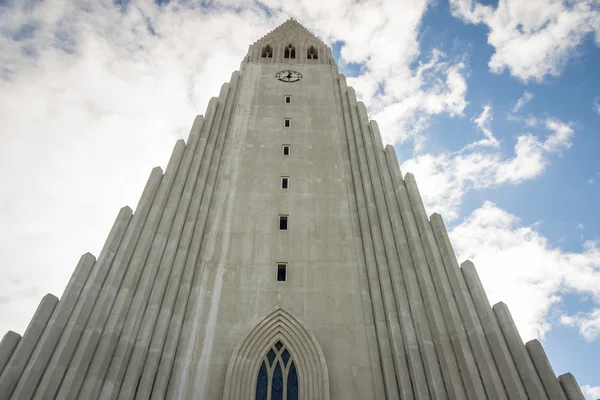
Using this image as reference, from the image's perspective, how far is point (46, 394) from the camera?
1448 centimetres

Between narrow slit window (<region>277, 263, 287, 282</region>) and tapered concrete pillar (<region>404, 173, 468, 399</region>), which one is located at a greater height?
narrow slit window (<region>277, 263, 287, 282</region>)

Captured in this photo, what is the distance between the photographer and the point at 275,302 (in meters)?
20.1

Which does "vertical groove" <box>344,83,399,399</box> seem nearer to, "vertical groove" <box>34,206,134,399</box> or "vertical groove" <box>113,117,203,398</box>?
"vertical groove" <box>113,117,203,398</box>

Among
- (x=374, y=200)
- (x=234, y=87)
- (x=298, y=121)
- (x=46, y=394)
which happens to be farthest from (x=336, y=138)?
(x=46, y=394)

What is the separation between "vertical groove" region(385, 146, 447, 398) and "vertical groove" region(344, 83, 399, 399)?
1263 mm

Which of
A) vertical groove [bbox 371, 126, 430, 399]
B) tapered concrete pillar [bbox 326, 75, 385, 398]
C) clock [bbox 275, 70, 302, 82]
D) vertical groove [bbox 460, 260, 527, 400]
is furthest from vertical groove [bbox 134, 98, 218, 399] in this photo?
clock [bbox 275, 70, 302, 82]

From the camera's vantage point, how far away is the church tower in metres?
15.9

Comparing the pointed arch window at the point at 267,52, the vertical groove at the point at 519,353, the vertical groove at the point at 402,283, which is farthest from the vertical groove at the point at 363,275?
the pointed arch window at the point at 267,52

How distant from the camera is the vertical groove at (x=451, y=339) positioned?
15758 mm

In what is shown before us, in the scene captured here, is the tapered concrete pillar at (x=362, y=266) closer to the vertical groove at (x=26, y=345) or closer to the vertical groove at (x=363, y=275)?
the vertical groove at (x=363, y=275)

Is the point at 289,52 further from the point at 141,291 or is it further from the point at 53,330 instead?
the point at 53,330

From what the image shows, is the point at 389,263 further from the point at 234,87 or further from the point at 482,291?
the point at 234,87

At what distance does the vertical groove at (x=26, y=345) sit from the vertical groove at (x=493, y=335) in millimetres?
15506

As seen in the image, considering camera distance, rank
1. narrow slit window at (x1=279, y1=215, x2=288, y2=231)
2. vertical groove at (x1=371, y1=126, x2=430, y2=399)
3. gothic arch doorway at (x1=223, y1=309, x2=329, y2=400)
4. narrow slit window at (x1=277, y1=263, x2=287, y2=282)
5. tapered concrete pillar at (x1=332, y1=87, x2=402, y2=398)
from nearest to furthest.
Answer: vertical groove at (x1=371, y1=126, x2=430, y2=399)
gothic arch doorway at (x1=223, y1=309, x2=329, y2=400)
tapered concrete pillar at (x1=332, y1=87, x2=402, y2=398)
narrow slit window at (x1=277, y1=263, x2=287, y2=282)
narrow slit window at (x1=279, y1=215, x2=288, y2=231)
